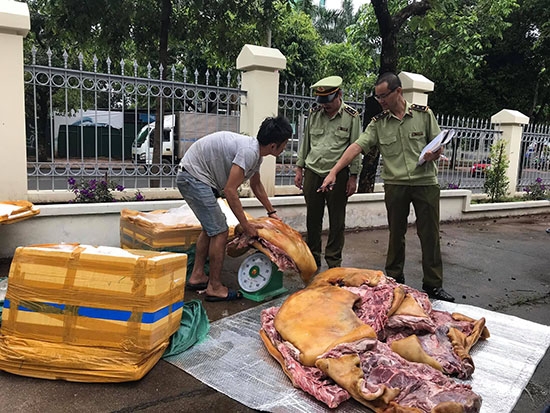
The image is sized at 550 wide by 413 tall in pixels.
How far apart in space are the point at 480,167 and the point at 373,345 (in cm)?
815

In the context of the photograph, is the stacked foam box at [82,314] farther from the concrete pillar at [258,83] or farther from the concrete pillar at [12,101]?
the concrete pillar at [258,83]

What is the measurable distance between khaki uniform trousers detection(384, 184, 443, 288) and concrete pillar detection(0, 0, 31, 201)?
374 centimetres

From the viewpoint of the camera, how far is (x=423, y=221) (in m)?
4.14

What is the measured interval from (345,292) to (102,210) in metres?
3.10

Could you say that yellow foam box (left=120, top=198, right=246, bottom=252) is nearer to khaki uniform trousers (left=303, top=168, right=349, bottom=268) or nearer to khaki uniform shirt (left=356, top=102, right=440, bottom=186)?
khaki uniform trousers (left=303, top=168, right=349, bottom=268)

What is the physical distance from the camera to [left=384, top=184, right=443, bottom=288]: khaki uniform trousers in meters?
4.11

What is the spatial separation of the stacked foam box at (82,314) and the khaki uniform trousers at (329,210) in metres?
2.27

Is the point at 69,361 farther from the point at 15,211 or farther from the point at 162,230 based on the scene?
the point at 15,211

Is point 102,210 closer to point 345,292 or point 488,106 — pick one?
point 345,292

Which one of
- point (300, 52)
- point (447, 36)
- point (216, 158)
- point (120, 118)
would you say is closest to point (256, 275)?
point (216, 158)

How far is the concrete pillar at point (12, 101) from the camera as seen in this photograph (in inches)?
181

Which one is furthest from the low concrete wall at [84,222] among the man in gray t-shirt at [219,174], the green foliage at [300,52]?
the green foliage at [300,52]

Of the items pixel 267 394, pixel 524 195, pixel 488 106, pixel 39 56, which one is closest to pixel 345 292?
A: pixel 267 394

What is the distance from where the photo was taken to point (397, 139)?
4152 mm
